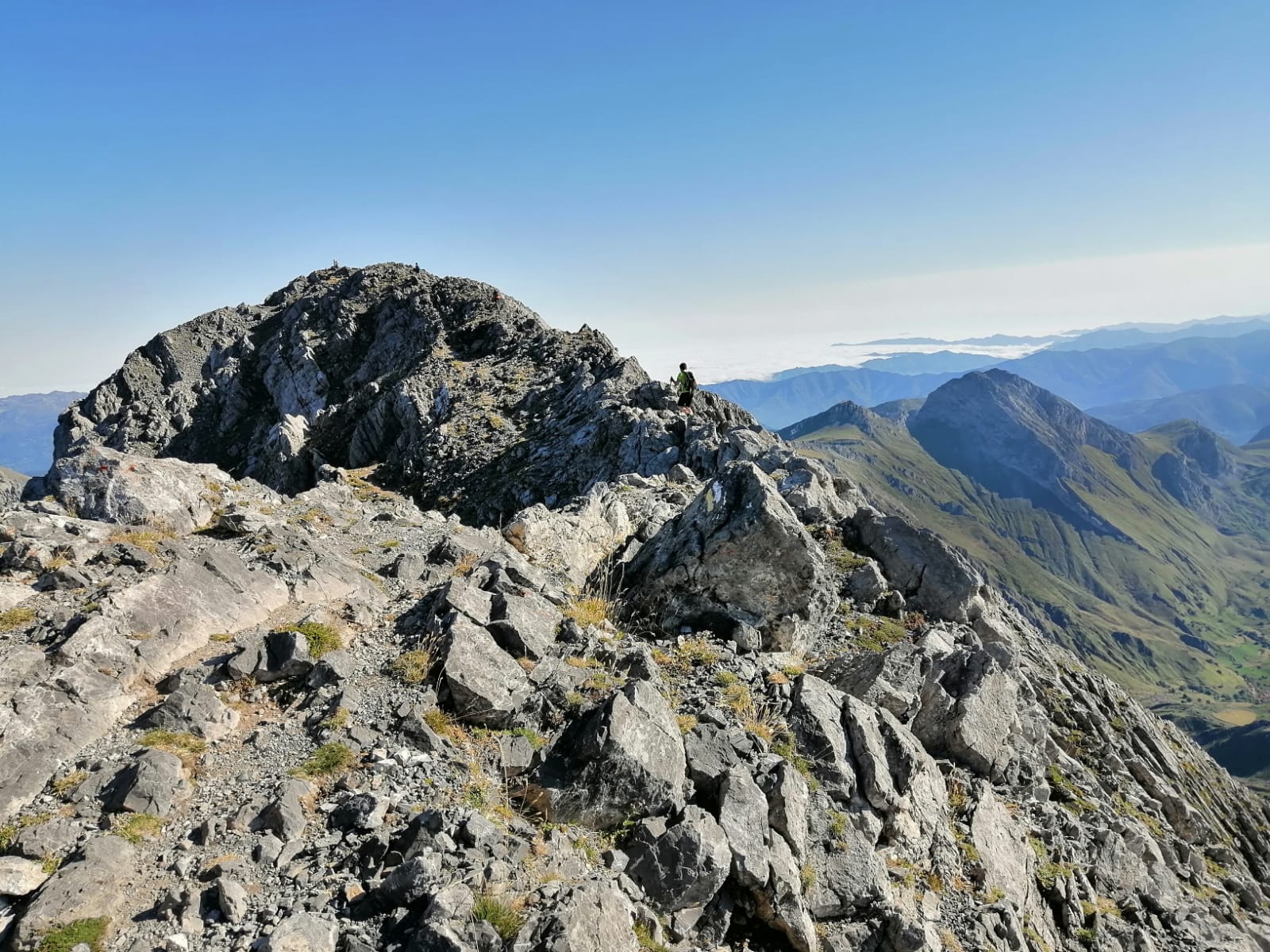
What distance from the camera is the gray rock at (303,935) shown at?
7.94 m

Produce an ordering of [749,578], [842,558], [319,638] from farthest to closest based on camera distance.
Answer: [842,558] < [749,578] < [319,638]

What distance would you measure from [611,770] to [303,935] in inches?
197

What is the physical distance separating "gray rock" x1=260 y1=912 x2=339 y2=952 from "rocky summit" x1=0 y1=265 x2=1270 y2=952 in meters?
0.04

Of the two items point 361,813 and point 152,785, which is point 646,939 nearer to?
point 361,813

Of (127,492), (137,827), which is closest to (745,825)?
(137,827)

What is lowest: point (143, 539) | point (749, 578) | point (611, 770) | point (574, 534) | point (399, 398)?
point (611, 770)

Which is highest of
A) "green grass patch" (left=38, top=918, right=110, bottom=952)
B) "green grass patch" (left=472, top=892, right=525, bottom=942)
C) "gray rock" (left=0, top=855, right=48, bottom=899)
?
"gray rock" (left=0, top=855, right=48, bottom=899)

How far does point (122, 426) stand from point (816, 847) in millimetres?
105883

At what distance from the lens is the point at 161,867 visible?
28.8 feet

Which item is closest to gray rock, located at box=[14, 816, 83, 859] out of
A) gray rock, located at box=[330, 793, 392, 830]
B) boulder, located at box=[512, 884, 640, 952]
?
gray rock, located at box=[330, 793, 392, 830]

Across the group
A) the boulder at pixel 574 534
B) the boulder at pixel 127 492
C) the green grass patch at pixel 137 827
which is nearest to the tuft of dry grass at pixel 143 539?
the boulder at pixel 127 492

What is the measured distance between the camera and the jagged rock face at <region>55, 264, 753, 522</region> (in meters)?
51.9

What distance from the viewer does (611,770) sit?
11.5 meters

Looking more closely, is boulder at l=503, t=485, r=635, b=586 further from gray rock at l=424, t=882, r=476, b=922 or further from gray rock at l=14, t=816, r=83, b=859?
gray rock at l=14, t=816, r=83, b=859
